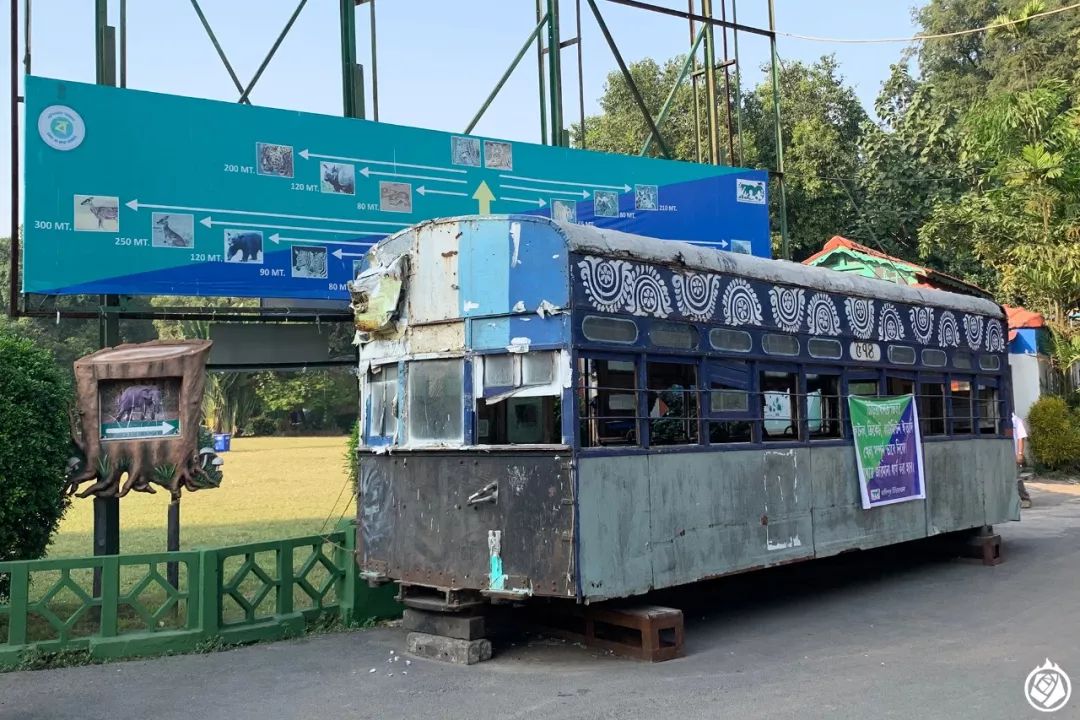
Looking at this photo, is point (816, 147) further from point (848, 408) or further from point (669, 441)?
point (669, 441)

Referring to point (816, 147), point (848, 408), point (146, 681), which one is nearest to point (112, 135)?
point (146, 681)

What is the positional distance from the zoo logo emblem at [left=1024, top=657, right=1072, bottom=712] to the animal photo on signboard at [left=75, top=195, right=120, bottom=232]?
8393 millimetres

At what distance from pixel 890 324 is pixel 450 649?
580cm

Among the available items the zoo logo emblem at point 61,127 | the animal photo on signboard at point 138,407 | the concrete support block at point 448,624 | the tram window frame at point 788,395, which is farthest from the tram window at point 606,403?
the zoo logo emblem at point 61,127

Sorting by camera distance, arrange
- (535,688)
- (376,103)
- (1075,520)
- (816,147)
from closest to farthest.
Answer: (535,688) < (376,103) < (1075,520) < (816,147)

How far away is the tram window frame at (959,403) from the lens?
11125 mm

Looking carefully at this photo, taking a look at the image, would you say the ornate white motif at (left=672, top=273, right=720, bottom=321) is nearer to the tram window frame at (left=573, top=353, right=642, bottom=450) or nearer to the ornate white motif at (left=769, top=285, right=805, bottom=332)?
the tram window frame at (left=573, top=353, right=642, bottom=450)

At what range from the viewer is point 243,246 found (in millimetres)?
9930

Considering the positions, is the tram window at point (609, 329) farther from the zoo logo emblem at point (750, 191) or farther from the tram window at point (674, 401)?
the zoo logo emblem at point (750, 191)

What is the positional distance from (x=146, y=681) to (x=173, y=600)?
0.98 meters

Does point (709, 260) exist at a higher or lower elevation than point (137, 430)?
higher

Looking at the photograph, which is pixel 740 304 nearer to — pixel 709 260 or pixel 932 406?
pixel 709 260

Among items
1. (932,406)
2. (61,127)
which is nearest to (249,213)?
(61,127)

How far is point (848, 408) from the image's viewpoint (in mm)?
9469
